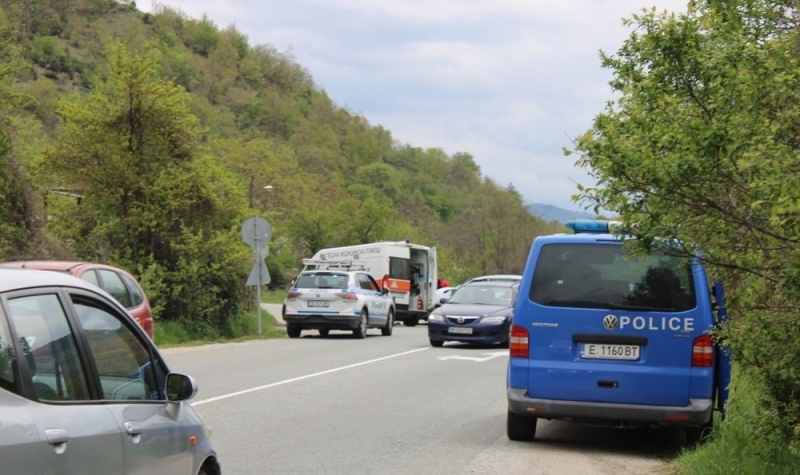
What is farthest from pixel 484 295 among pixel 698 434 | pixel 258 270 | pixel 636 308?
pixel 636 308

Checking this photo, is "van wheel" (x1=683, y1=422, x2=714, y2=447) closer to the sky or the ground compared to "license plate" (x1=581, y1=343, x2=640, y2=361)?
closer to the ground

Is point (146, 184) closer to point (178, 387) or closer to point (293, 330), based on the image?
point (293, 330)

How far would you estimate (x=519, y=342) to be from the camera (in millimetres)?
9828

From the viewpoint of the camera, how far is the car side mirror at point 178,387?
5.11 meters

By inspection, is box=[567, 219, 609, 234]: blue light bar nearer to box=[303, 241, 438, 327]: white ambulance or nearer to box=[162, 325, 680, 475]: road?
box=[162, 325, 680, 475]: road

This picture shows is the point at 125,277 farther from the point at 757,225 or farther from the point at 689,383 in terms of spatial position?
the point at 757,225

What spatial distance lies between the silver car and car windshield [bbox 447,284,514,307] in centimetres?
1861

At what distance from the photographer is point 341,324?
26.2 metres

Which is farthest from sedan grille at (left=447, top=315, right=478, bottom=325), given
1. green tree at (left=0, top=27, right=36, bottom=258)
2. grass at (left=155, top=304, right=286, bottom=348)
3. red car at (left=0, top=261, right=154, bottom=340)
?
red car at (left=0, top=261, right=154, bottom=340)

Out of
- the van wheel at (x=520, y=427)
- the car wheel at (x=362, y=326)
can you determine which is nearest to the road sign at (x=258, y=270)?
the car wheel at (x=362, y=326)

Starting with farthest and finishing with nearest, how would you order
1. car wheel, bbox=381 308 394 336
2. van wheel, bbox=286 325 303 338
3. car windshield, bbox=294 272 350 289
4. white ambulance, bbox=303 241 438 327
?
white ambulance, bbox=303 241 438 327, car wheel, bbox=381 308 394 336, van wheel, bbox=286 325 303 338, car windshield, bbox=294 272 350 289

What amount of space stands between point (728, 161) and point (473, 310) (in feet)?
55.3

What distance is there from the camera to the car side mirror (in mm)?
5109

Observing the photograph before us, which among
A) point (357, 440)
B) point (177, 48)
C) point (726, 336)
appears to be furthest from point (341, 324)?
point (177, 48)
